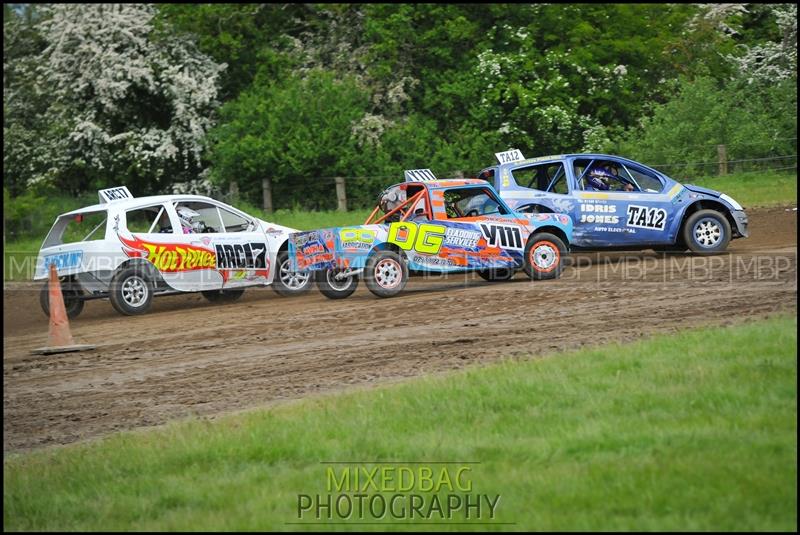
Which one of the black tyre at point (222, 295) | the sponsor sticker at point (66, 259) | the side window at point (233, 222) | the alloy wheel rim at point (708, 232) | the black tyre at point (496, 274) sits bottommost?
the black tyre at point (222, 295)

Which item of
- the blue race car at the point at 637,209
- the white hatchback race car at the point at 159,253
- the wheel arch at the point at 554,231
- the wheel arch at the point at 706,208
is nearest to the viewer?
the wheel arch at the point at 554,231

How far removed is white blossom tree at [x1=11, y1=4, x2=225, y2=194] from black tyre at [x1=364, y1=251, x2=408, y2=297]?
15766 mm

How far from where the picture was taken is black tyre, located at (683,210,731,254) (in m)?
17.1

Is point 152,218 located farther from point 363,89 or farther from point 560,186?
point 363,89

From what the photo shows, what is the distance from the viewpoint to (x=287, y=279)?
17984mm

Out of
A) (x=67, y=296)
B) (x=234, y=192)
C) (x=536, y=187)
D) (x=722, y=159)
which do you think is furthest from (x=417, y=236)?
(x=234, y=192)

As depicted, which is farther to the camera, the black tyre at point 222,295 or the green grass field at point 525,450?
the black tyre at point 222,295

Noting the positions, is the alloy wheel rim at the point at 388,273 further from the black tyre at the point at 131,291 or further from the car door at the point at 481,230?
the black tyre at the point at 131,291

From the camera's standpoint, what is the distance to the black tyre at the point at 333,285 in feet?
53.5

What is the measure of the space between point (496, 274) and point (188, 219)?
5.06m

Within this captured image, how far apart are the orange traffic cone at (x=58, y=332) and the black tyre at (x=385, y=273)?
4064mm

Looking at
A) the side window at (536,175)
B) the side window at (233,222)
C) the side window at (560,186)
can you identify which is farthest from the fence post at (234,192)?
the side window at (560,186)

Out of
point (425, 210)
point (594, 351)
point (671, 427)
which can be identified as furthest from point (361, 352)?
point (671, 427)

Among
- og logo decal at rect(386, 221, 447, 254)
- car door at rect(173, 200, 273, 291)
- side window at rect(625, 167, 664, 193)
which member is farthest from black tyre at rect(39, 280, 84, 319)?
side window at rect(625, 167, 664, 193)
